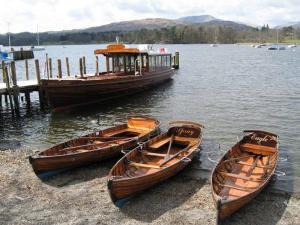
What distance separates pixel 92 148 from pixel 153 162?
263cm

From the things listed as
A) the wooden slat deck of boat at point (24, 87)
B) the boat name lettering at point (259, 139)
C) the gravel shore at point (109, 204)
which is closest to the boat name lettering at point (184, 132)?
the boat name lettering at point (259, 139)

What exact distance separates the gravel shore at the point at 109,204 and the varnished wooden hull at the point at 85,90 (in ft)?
38.3

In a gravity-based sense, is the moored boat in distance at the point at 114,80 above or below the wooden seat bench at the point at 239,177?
above

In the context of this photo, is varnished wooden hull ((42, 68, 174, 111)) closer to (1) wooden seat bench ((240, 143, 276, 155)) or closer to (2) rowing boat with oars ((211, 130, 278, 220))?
(2) rowing boat with oars ((211, 130, 278, 220))

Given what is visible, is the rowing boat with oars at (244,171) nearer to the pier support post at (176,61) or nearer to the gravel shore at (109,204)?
the gravel shore at (109,204)

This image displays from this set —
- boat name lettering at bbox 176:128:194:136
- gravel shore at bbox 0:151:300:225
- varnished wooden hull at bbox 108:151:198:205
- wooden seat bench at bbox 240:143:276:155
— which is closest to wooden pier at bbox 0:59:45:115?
gravel shore at bbox 0:151:300:225

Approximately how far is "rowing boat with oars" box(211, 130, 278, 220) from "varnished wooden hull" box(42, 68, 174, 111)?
13.3 metres

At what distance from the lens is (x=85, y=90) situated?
26641mm

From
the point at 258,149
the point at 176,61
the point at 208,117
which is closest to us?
the point at 258,149

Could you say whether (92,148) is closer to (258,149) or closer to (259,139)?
(258,149)

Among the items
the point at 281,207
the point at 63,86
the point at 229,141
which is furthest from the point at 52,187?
the point at 63,86

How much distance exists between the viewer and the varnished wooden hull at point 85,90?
82.9 ft

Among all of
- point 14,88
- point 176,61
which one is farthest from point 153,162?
point 176,61

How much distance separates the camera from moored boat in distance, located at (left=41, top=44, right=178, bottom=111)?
25.6 m
